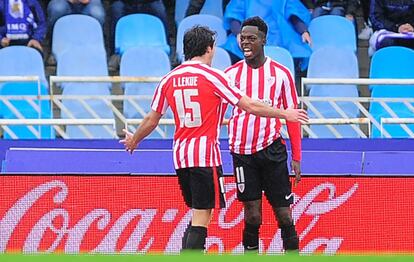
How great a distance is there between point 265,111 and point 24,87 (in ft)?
16.0

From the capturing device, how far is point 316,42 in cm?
1322

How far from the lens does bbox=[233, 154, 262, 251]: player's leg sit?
8.57 metres

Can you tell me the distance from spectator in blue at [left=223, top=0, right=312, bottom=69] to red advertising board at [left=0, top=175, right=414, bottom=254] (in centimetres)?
403

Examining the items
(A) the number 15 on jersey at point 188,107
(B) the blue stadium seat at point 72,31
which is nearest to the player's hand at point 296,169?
(A) the number 15 on jersey at point 188,107

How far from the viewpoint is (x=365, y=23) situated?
45.6 ft

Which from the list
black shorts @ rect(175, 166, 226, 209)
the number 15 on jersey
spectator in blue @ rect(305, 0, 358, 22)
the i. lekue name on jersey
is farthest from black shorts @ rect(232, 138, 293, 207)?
spectator in blue @ rect(305, 0, 358, 22)

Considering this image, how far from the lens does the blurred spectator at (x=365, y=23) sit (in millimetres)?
13648

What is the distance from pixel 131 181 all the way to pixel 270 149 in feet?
3.67

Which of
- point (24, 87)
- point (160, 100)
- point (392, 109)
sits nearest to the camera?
point (160, 100)

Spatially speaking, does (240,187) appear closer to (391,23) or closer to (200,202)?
(200,202)

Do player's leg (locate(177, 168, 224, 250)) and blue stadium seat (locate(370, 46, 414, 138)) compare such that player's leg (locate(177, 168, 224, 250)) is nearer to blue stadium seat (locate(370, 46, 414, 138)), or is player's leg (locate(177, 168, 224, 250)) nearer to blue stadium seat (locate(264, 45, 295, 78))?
blue stadium seat (locate(264, 45, 295, 78))

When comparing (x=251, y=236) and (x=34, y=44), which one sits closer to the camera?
(x=251, y=236)

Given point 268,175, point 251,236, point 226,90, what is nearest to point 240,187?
point 268,175

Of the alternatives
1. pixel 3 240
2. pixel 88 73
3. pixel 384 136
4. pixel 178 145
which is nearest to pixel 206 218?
pixel 178 145
